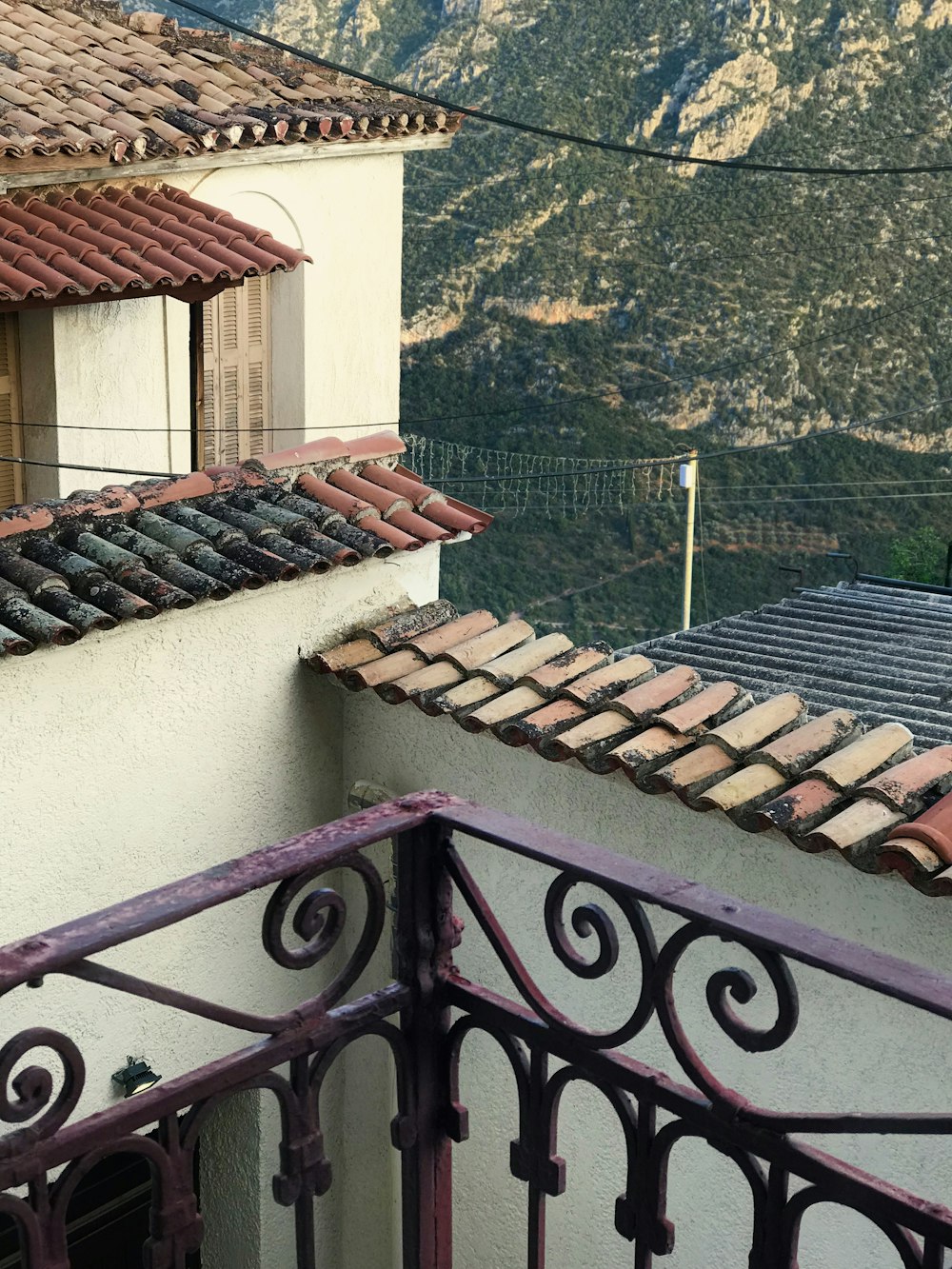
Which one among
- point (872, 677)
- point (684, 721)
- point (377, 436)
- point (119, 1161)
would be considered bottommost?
point (119, 1161)

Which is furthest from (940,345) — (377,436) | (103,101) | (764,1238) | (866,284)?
(764,1238)

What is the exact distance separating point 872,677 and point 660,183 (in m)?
30.6

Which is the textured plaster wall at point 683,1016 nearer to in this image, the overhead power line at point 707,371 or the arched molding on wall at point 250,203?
the arched molding on wall at point 250,203

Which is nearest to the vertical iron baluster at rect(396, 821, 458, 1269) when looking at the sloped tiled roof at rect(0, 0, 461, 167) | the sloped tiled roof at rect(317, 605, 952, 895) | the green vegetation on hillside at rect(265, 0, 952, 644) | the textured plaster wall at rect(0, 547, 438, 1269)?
the sloped tiled roof at rect(317, 605, 952, 895)

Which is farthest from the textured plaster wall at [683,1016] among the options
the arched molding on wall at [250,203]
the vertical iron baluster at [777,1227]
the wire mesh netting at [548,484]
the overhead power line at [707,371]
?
the overhead power line at [707,371]

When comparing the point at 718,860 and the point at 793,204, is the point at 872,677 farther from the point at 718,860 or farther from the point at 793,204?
the point at 793,204

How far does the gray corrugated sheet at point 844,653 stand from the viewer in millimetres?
5695

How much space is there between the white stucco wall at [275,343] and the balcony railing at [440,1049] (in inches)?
263

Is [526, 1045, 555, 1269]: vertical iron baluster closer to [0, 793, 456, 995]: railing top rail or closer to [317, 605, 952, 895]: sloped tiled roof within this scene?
[0, 793, 456, 995]: railing top rail

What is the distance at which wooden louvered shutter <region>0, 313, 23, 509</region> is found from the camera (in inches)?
322

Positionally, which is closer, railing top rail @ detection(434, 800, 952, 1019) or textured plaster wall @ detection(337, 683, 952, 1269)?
railing top rail @ detection(434, 800, 952, 1019)

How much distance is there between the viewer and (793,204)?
112 feet

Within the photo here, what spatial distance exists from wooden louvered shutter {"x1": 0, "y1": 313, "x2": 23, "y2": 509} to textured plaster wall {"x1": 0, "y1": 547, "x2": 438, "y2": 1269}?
12.7 feet

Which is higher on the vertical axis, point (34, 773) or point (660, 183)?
point (660, 183)
